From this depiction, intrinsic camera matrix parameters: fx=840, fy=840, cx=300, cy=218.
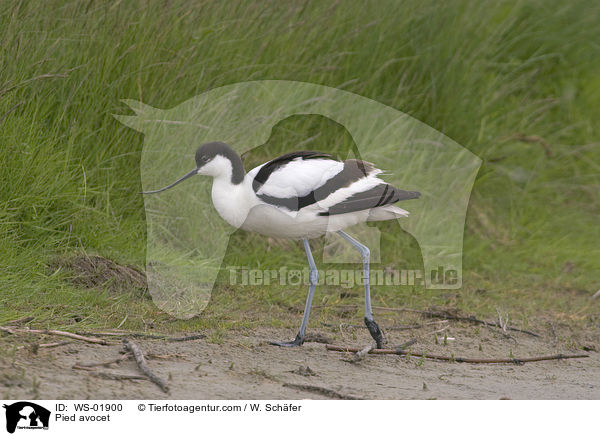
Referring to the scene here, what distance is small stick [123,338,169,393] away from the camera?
11.4ft

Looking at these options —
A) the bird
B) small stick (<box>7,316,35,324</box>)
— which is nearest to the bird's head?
the bird

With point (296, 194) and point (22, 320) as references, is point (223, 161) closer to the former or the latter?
point (296, 194)

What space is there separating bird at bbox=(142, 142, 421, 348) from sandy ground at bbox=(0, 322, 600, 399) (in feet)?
0.83

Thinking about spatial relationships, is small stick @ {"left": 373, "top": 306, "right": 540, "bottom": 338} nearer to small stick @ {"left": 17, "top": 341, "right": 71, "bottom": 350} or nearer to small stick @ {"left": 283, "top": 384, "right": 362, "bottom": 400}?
small stick @ {"left": 283, "top": 384, "right": 362, "bottom": 400}

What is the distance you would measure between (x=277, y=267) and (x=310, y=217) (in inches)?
60.7

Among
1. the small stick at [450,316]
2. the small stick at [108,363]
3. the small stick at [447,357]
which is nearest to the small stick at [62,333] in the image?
the small stick at [108,363]

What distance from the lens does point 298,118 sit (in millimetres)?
6445

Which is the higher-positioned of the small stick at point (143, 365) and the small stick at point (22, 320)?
the small stick at point (22, 320)

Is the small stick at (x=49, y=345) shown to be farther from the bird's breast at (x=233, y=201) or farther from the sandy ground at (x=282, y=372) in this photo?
the bird's breast at (x=233, y=201)

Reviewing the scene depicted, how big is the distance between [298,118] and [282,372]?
2968mm

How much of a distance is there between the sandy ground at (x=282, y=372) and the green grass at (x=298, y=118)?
1.36 ft

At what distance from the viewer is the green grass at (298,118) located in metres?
5.03
